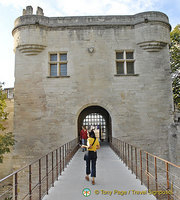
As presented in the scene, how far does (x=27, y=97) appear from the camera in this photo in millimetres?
12203

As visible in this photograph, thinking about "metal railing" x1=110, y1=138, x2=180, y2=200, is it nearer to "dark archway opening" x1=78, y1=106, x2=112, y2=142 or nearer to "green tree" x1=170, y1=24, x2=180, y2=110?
"dark archway opening" x1=78, y1=106, x2=112, y2=142

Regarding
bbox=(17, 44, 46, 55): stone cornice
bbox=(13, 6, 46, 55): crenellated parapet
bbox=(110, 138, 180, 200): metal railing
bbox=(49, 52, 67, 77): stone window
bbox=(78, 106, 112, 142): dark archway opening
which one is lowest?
bbox=(110, 138, 180, 200): metal railing

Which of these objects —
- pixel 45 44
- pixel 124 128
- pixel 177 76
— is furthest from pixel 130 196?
pixel 177 76

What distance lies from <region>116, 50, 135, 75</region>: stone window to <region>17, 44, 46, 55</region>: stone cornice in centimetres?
445

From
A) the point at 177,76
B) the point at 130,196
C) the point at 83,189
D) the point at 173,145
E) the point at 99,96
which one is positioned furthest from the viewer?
the point at 177,76

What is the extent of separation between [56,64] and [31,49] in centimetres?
162

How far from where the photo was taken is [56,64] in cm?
1285

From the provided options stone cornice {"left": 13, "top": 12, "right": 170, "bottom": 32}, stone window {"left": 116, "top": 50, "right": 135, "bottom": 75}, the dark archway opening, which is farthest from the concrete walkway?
the dark archway opening

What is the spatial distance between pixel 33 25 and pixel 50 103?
14.9 ft

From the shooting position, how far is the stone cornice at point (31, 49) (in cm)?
1230

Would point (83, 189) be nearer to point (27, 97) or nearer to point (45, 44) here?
point (27, 97)

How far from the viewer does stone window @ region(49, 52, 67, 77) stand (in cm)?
1272

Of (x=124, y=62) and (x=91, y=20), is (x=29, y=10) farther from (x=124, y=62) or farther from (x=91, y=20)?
(x=124, y=62)

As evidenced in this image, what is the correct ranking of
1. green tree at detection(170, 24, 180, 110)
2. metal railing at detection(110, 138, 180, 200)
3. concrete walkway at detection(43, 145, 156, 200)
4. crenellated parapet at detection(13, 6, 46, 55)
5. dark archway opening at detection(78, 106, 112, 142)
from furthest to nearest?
green tree at detection(170, 24, 180, 110)
dark archway opening at detection(78, 106, 112, 142)
crenellated parapet at detection(13, 6, 46, 55)
metal railing at detection(110, 138, 180, 200)
concrete walkway at detection(43, 145, 156, 200)
